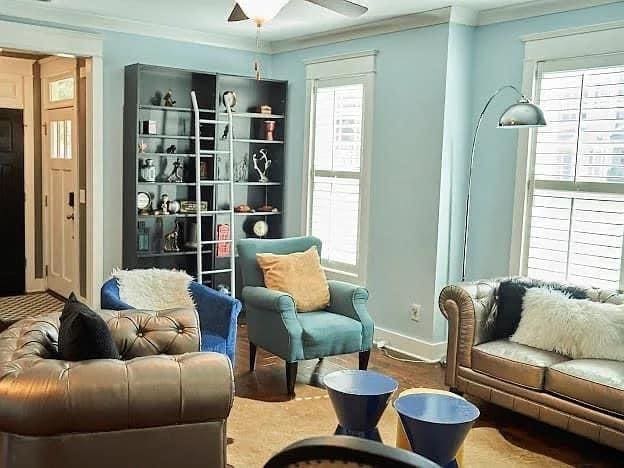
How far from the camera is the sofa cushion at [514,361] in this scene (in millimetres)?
3600

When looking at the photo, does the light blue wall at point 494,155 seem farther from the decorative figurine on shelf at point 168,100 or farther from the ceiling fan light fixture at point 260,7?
the decorative figurine on shelf at point 168,100

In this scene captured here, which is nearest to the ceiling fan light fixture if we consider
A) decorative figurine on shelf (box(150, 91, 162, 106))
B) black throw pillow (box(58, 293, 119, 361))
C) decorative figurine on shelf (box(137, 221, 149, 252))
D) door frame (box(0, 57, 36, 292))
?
black throw pillow (box(58, 293, 119, 361))

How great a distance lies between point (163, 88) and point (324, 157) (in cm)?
150

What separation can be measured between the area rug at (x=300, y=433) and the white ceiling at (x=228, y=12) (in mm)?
2711

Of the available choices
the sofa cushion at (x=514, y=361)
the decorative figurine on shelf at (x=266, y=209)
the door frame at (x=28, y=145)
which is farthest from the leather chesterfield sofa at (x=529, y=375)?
the door frame at (x=28, y=145)

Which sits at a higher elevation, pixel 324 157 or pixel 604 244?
pixel 324 157

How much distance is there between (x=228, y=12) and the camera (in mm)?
5039

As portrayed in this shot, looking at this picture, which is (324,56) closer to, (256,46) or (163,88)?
(256,46)

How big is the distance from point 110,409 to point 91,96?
12.2ft

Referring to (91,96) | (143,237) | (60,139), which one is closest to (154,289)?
(143,237)

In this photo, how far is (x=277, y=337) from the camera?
4215mm

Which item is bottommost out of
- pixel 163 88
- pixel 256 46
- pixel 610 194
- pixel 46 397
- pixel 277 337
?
pixel 277 337

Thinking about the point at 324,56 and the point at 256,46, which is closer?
the point at 324,56

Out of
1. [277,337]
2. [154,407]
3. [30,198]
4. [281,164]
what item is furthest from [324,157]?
[154,407]
